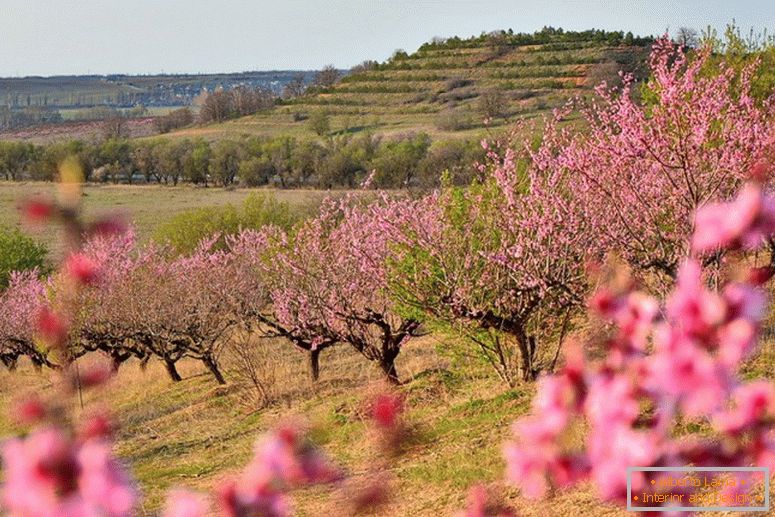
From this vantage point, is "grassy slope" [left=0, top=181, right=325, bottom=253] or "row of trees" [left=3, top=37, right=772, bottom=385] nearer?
"row of trees" [left=3, top=37, right=772, bottom=385]

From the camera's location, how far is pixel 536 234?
11117 millimetres

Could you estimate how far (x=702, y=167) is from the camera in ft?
31.1

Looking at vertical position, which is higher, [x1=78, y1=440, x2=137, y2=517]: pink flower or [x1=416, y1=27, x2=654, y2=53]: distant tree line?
[x1=416, y1=27, x2=654, y2=53]: distant tree line

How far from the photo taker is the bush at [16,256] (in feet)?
105

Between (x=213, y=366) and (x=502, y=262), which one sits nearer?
(x=502, y=262)

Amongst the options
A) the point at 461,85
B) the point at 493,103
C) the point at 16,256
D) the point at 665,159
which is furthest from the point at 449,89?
the point at 665,159

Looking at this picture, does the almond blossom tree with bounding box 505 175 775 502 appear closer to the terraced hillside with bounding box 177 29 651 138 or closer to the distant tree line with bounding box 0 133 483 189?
the distant tree line with bounding box 0 133 483 189

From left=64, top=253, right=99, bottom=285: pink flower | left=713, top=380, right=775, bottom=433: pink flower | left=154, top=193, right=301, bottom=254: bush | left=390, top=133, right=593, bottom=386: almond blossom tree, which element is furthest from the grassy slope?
left=713, top=380, right=775, bottom=433: pink flower

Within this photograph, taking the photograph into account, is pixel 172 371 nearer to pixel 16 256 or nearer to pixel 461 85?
pixel 16 256

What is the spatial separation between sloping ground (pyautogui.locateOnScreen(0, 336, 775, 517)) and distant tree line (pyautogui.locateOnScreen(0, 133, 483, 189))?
33977 mm

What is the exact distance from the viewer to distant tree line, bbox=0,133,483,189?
6500 cm

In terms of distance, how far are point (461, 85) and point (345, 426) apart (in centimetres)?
9894

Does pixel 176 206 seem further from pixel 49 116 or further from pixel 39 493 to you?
pixel 49 116

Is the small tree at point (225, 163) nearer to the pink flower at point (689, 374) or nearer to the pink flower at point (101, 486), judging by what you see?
the pink flower at point (101, 486)
